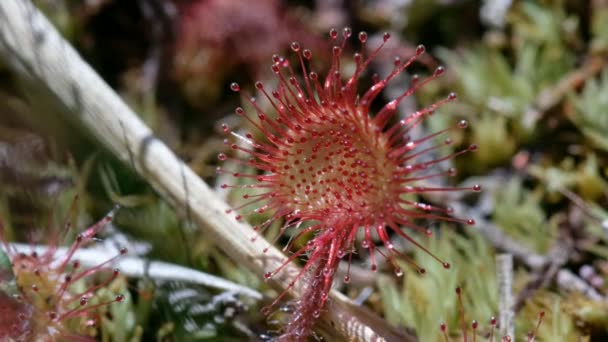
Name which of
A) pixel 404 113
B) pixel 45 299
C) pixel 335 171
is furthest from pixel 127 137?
pixel 404 113

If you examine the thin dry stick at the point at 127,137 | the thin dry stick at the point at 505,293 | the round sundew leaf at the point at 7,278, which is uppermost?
the thin dry stick at the point at 505,293

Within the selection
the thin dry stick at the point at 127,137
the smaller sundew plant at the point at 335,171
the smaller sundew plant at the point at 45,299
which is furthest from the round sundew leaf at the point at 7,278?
the smaller sundew plant at the point at 335,171

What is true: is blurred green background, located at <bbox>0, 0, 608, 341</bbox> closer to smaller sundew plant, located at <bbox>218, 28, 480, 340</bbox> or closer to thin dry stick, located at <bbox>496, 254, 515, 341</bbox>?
thin dry stick, located at <bbox>496, 254, 515, 341</bbox>

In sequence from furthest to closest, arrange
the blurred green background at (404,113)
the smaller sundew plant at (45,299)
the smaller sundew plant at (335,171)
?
the blurred green background at (404,113) < the smaller sundew plant at (45,299) < the smaller sundew plant at (335,171)

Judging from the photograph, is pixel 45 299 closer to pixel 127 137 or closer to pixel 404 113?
pixel 127 137

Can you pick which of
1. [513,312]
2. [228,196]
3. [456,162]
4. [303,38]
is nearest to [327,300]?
[513,312]

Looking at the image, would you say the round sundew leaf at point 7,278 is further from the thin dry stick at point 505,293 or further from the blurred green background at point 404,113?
the thin dry stick at point 505,293

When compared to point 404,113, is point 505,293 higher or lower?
lower
